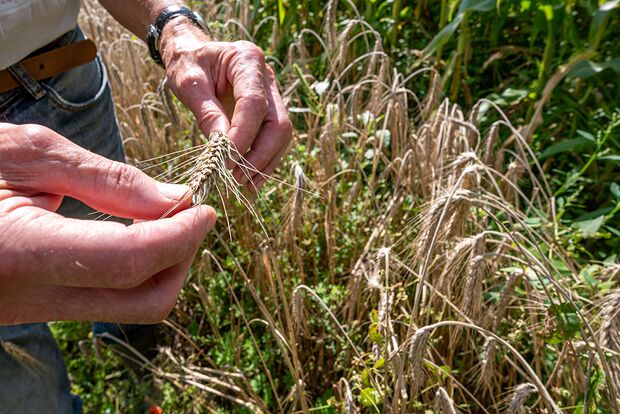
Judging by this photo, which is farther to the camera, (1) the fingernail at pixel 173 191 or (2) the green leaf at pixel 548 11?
(2) the green leaf at pixel 548 11

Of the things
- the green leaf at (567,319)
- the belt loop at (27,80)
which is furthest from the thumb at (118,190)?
the green leaf at (567,319)

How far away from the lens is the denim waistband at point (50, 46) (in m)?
1.03

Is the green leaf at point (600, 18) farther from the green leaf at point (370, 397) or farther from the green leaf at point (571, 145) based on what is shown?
the green leaf at point (370, 397)

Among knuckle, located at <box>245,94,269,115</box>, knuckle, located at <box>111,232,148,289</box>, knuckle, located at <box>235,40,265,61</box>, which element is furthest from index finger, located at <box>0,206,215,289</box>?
knuckle, located at <box>235,40,265,61</box>

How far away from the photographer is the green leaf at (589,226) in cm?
135

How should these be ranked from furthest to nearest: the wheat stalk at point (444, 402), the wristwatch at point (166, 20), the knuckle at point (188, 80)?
the wristwatch at point (166, 20) < the knuckle at point (188, 80) < the wheat stalk at point (444, 402)

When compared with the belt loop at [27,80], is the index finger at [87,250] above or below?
below

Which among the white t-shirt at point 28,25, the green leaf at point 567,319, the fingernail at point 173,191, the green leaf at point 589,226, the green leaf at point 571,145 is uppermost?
the white t-shirt at point 28,25

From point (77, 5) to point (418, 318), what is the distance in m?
0.93

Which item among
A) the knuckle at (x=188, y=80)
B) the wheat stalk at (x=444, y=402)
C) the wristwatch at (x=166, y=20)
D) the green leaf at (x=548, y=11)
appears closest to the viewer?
→ the wheat stalk at (x=444, y=402)

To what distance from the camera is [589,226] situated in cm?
137

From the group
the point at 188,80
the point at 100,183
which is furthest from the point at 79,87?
the point at 100,183

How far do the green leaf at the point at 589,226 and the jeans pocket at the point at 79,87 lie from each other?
1.15 metres

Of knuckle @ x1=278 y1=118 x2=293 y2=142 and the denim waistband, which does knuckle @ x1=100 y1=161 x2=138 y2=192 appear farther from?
the denim waistband
